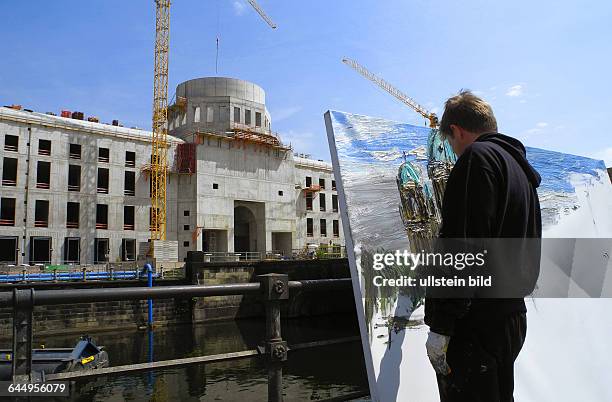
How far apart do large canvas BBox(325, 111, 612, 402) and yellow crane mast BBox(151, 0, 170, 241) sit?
41551 mm

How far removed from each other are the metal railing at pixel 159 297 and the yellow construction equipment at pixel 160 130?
42.6 meters

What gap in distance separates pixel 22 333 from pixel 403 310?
272 centimetres

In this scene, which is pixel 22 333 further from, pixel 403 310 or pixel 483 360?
pixel 403 310

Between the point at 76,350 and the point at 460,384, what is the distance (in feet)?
53.1

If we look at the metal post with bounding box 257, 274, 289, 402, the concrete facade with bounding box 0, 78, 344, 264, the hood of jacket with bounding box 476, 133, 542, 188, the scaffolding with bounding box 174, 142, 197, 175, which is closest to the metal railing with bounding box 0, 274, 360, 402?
the metal post with bounding box 257, 274, 289, 402

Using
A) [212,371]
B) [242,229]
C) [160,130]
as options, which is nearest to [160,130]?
[160,130]

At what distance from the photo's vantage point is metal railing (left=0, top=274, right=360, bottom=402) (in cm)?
242

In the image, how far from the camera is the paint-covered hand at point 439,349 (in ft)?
7.03

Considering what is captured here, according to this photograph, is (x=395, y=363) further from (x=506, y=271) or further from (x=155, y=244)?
(x=155, y=244)

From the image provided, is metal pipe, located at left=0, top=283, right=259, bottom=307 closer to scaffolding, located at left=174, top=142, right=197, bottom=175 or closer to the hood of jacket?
the hood of jacket

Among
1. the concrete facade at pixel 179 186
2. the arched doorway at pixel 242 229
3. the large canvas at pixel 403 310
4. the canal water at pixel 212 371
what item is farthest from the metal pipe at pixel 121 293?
the arched doorway at pixel 242 229

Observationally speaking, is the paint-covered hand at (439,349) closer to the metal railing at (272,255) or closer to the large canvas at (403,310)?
the large canvas at (403,310)

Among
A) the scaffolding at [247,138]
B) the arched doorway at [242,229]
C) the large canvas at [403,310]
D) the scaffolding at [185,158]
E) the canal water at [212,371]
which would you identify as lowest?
the canal water at [212,371]

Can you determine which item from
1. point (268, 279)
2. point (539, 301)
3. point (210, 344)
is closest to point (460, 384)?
point (268, 279)
